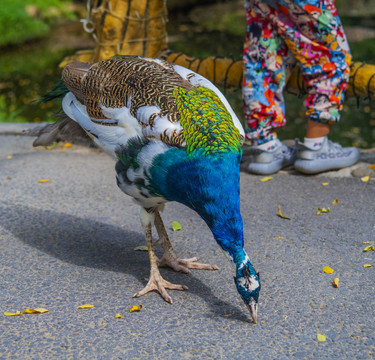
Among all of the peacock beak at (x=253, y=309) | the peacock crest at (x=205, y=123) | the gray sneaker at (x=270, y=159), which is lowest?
the gray sneaker at (x=270, y=159)

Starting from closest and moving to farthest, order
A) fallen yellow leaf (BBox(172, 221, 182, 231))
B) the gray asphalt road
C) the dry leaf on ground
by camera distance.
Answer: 1. the gray asphalt road
2. fallen yellow leaf (BBox(172, 221, 182, 231))
3. the dry leaf on ground

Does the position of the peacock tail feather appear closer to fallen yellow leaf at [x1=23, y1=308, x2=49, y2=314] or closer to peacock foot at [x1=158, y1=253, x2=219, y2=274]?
peacock foot at [x1=158, y1=253, x2=219, y2=274]

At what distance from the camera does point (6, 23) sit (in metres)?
11.5

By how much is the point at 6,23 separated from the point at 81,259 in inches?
357

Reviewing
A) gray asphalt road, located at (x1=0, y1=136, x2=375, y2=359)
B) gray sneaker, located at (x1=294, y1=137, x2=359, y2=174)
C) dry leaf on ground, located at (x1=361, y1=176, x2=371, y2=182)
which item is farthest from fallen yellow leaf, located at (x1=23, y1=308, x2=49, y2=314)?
dry leaf on ground, located at (x1=361, y1=176, x2=371, y2=182)

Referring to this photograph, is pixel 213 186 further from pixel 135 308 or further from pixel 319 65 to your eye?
pixel 319 65

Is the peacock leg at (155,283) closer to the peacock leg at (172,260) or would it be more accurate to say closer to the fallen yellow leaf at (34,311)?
the peacock leg at (172,260)

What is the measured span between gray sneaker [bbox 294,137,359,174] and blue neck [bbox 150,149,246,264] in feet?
6.51

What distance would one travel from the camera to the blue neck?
2.79 meters

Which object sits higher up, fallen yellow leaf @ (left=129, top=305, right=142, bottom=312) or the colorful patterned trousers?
the colorful patterned trousers

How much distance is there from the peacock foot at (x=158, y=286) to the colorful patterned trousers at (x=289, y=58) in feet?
6.30

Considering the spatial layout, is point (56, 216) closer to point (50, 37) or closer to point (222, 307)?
point (222, 307)

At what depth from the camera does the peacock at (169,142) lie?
2.80 meters

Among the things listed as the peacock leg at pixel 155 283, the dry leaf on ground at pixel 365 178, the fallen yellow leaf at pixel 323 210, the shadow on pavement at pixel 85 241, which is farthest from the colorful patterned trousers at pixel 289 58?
the peacock leg at pixel 155 283
